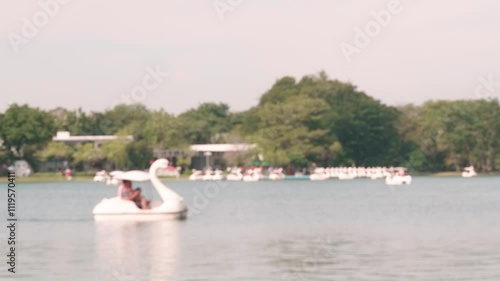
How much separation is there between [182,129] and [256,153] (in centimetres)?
728

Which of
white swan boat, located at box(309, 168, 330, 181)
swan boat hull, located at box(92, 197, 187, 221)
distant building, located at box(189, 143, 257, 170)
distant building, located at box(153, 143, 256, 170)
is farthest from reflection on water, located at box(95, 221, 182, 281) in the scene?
distant building, located at box(189, 143, 257, 170)

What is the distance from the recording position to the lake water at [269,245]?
75.4 ft

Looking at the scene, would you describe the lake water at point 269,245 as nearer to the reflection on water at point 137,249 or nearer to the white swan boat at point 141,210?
the reflection on water at point 137,249

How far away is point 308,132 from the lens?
107500 millimetres

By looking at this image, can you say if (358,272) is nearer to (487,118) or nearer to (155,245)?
(155,245)

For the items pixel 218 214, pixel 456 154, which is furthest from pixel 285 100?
pixel 218 214

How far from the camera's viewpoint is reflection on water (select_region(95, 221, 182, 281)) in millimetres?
23125

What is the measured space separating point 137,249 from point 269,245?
325cm

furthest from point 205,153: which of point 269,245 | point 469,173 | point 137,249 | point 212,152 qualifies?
point 137,249

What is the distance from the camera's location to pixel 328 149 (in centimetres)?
10862

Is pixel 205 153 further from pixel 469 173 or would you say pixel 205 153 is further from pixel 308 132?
pixel 469 173

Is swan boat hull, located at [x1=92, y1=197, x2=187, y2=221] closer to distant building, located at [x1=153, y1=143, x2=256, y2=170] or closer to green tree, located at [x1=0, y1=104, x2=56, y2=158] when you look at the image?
green tree, located at [x1=0, y1=104, x2=56, y2=158]

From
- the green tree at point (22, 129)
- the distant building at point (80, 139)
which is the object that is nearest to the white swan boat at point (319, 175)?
the distant building at point (80, 139)

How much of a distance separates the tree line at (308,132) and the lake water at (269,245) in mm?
54894
